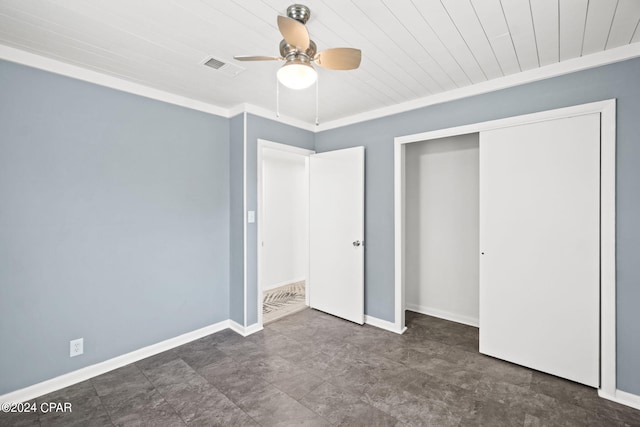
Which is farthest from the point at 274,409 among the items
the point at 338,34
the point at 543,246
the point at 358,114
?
the point at 358,114

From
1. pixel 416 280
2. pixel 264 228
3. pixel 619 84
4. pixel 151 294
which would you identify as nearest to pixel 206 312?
pixel 151 294

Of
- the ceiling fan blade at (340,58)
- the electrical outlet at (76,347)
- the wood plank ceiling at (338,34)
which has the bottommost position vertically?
the electrical outlet at (76,347)

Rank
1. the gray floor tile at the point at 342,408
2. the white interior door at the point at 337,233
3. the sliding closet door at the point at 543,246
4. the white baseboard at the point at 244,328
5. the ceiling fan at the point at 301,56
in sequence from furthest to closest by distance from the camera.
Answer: the white interior door at the point at 337,233
the white baseboard at the point at 244,328
the sliding closet door at the point at 543,246
the gray floor tile at the point at 342,408
the ceiling fan at the point at 301,56

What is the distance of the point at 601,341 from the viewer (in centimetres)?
229

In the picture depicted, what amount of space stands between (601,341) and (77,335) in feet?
13.5

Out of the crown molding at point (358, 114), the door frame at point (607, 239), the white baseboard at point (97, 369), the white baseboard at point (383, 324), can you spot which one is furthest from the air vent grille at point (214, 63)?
the white baseboard at point (383, 324)

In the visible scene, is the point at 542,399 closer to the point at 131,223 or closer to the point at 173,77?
the point at 131,223

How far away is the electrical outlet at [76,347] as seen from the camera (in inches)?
97.1

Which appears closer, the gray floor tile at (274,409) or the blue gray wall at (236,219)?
the gray floor tile at (274,409)

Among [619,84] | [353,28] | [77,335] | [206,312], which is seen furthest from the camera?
[206,312]

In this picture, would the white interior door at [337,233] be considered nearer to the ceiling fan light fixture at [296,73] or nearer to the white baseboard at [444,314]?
the white baseboard at [444,314]

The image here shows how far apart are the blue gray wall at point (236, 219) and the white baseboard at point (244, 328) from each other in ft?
0.16

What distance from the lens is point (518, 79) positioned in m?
2.60

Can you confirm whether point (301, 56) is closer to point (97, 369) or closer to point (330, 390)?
point (330, 390)
